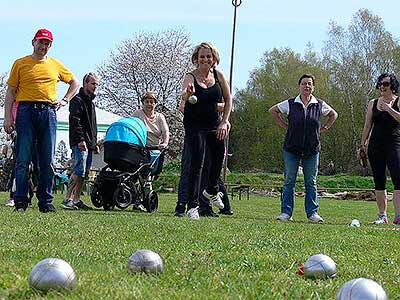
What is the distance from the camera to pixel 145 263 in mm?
3664

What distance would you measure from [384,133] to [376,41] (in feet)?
166

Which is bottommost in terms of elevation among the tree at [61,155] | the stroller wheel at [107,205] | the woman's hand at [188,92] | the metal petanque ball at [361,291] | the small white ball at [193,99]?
the tree at [61,155]

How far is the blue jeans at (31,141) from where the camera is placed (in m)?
8.43

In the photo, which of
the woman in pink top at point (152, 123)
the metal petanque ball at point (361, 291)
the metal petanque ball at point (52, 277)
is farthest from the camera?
the woman in pink top at point (152, 123)

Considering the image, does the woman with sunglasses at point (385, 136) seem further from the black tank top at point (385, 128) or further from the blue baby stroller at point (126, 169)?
the blue baby stroller at point (126, 169)

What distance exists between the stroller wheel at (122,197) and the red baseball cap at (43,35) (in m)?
2.74

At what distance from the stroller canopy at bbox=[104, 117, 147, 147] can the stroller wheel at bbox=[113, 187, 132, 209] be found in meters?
0.69

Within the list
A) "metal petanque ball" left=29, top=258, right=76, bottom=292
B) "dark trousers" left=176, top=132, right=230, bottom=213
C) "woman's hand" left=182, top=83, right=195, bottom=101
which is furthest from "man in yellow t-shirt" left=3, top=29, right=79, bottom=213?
"metal petanque ball" left=29, top=258, right=76, bottom=292

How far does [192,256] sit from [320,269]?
97 cm

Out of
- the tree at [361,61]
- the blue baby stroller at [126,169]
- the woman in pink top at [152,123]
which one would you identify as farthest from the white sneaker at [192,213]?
the tree at [361,61]

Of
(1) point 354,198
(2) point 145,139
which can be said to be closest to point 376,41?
(1) point 354,198

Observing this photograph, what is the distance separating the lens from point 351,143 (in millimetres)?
58906

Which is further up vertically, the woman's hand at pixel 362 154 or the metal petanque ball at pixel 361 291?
the woman's hand at pixel 362 154

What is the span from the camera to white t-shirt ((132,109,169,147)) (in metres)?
11.4
